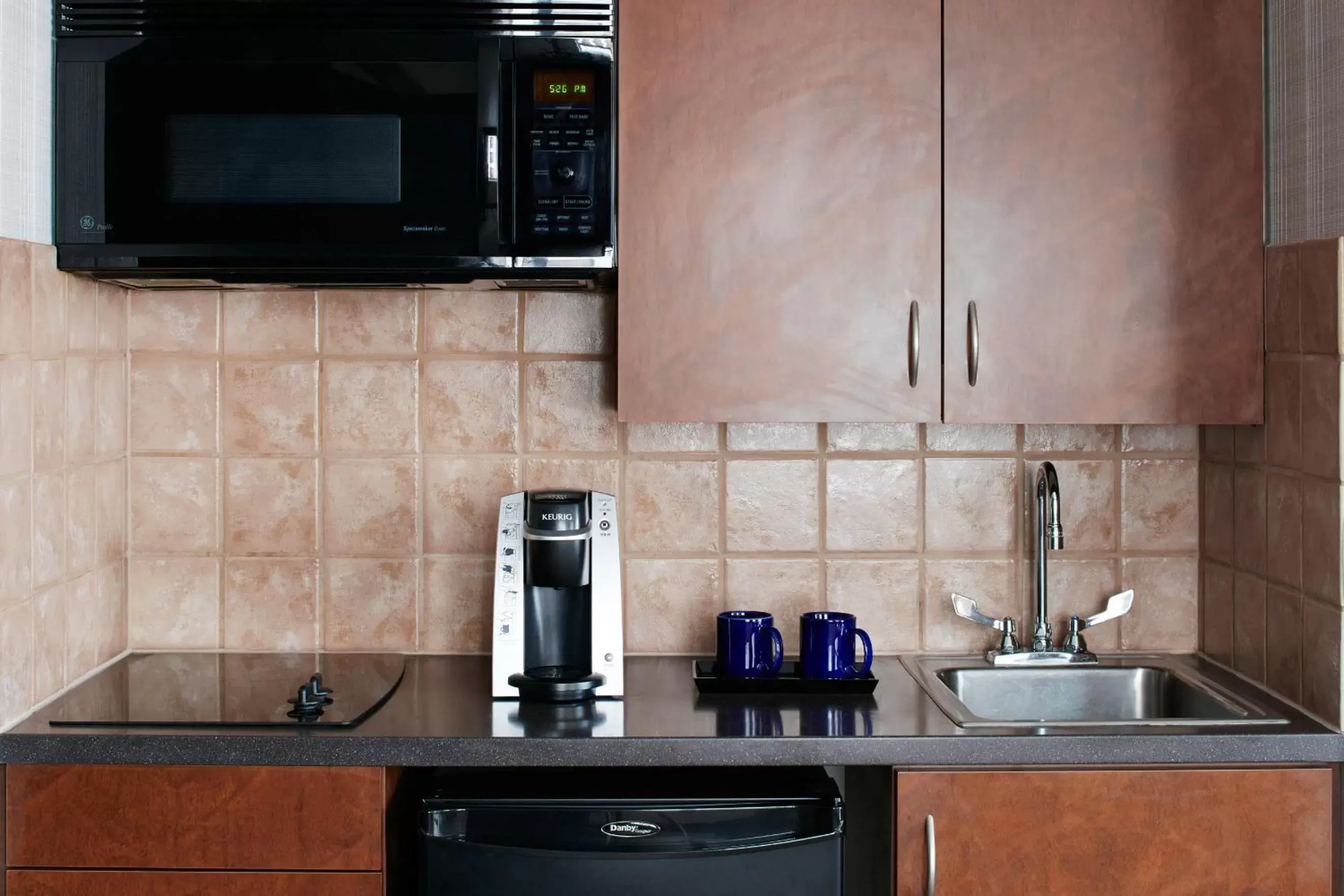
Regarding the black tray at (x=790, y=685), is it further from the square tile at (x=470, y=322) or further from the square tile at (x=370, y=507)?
the square tile at (x=470, y=322)

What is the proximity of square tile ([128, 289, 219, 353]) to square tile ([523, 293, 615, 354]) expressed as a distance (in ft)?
1.85

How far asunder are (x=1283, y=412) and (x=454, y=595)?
4.64ft

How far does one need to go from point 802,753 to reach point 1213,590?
35.6 inches

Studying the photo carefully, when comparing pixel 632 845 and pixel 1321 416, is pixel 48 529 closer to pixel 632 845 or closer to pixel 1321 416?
pixel 632 845

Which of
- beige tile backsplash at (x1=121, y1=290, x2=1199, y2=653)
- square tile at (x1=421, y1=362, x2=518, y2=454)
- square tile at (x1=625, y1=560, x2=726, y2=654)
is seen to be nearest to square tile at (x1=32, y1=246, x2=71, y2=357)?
beige tile backsplash at (x1=121, y1=290, x2=1199, y2=653)

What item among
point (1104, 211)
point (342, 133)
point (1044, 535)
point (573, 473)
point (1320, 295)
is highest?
point (342, 133)

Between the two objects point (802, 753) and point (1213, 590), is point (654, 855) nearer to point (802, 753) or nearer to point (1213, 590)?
point (802, 753)

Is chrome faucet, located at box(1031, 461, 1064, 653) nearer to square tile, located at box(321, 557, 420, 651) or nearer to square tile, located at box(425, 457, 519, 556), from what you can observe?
square tile, located at box(425, 457, 519, 556)

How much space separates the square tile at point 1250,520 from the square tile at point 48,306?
1.91 m

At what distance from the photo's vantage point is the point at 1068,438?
2.14 m

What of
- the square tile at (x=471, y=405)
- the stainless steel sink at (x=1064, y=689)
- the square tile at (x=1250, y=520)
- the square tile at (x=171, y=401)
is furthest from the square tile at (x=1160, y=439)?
the square tile at (x=171, y=401)

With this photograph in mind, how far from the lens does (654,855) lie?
5.33ft

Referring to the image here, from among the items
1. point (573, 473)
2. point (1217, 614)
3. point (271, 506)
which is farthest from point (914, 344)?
point (271, 506)

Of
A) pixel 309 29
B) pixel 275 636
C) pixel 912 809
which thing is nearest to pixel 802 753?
pixel 912 809
